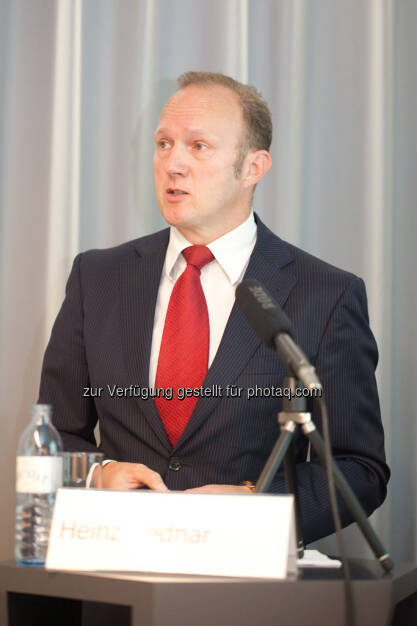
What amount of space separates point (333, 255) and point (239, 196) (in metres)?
0.48

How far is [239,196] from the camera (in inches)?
88.0

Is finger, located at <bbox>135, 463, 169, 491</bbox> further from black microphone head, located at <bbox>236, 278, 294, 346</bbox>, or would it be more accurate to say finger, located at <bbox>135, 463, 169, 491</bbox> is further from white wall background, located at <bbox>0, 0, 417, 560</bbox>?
white wall background, located at <bbox>0, 0, 417, 560</bbox>

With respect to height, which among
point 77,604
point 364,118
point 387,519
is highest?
point 364,118

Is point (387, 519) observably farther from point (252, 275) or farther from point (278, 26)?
point (278, 26)

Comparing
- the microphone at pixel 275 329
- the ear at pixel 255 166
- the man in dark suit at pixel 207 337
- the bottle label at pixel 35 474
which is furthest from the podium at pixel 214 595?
the ear at pixel 255 166

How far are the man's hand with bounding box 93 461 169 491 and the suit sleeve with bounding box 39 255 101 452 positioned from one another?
45 centimetres

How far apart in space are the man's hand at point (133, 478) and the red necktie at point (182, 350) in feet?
1.01

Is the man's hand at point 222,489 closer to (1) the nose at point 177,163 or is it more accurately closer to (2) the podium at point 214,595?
(2) the podium at point 214,595

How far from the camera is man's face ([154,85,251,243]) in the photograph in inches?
83.1

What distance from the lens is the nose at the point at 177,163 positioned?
82.6 inches

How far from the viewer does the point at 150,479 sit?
158 centimetres

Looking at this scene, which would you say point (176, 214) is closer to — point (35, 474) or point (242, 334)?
point (242, 334)

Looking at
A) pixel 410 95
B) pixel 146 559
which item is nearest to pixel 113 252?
pixel 410 95

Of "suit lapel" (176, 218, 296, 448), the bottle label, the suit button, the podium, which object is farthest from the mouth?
the podium
